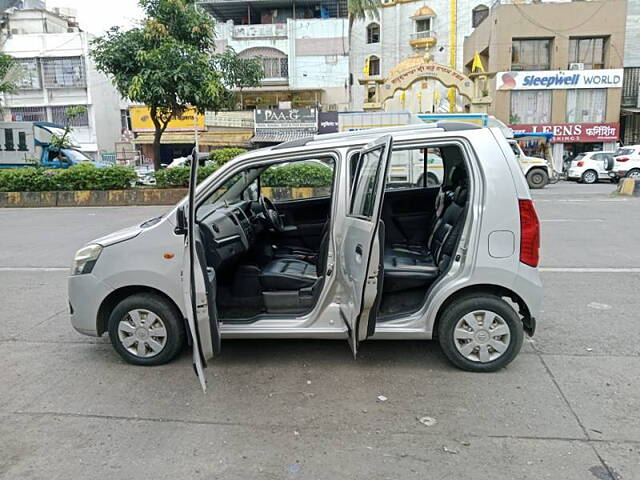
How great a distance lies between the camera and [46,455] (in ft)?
9.71

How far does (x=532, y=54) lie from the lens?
3086 cm

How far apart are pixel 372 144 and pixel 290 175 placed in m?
9.54

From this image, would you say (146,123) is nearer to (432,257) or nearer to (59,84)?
(59,84)

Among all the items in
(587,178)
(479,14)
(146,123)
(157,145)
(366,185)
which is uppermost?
(479,14)

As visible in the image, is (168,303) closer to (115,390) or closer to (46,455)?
(115,390)

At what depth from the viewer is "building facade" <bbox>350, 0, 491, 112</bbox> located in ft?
125

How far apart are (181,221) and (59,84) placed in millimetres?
34691

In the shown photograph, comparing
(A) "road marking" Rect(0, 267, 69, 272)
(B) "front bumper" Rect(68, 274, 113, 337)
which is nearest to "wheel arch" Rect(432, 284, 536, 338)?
(B) "front bumper" Rect(68, 274, 113, 337)

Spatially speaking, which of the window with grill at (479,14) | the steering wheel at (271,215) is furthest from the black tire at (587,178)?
the steering wheel at (271,215)

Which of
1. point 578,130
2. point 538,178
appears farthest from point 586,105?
point 538,178

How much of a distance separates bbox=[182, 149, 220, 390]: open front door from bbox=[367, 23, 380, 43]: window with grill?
3984 centimetres

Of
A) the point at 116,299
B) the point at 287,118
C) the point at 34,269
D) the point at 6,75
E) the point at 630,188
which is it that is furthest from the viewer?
the point at 287,118

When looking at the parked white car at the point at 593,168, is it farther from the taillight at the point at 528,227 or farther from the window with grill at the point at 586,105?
the taillight at the point at 528,227

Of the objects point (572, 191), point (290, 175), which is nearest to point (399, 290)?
point (290, 175)
